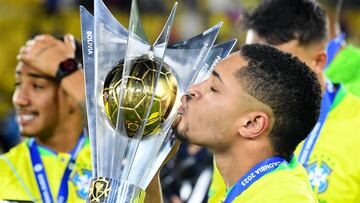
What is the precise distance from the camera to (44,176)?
169 inches

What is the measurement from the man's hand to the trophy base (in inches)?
60.4

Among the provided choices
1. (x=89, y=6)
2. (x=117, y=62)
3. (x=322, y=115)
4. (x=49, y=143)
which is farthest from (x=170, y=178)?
(x=89, y=6)

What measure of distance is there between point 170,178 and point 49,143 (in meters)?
1.14

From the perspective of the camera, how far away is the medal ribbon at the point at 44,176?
13.8 feet

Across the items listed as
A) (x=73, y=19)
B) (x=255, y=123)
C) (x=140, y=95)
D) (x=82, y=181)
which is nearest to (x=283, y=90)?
(x=255, y=123)

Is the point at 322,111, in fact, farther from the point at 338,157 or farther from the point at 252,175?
the point at 252,175

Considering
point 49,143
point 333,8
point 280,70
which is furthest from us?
point 333,8

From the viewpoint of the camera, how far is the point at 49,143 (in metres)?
4.47

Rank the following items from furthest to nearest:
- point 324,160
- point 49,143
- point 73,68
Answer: point 49,143, point 73,68, point 324,160

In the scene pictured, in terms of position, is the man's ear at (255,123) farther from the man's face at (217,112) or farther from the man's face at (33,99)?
the man's face at (33,99)

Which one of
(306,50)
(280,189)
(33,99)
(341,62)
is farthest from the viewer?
(341,62)

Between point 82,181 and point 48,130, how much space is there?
0.37m

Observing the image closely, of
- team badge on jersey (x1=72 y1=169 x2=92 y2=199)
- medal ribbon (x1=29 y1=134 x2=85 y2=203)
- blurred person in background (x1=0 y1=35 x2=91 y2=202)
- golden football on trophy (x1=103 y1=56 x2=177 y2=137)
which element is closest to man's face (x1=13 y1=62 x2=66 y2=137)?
blurred person in background (x1=0 y1=35 x2=91 y2=202)

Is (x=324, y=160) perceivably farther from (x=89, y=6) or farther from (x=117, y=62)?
(x=89, y=6)
